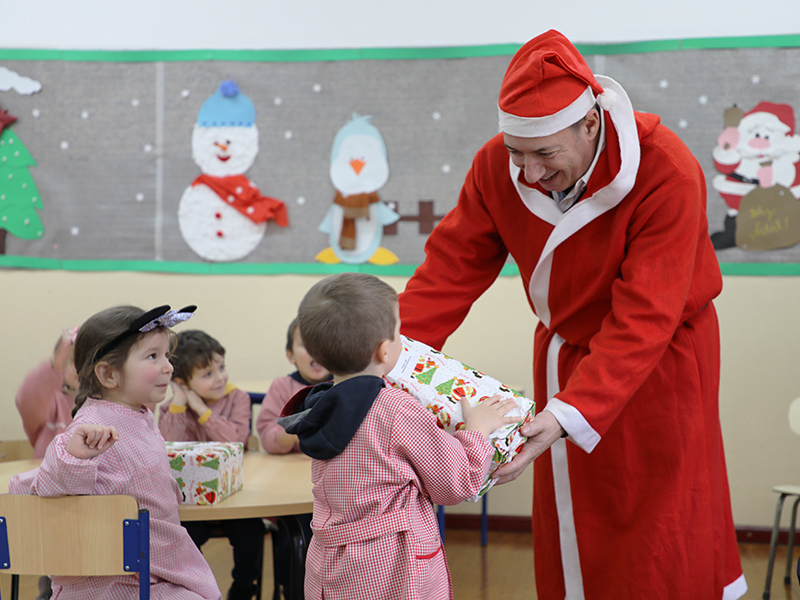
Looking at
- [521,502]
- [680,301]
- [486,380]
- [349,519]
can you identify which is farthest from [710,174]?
[349,519]

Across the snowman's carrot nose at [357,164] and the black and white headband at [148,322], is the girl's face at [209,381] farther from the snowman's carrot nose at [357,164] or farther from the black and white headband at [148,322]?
the snowman's carrot nose at [357,164]

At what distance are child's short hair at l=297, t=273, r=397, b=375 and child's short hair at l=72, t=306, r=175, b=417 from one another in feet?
2.00

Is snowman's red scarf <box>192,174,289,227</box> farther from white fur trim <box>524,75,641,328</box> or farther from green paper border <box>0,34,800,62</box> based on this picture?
white fur trim <box>524,75,641,328</box>

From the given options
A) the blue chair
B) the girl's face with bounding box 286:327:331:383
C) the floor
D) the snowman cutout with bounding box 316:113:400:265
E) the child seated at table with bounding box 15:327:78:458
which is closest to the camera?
the blue chair

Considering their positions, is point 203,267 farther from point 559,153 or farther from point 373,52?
point 559,153

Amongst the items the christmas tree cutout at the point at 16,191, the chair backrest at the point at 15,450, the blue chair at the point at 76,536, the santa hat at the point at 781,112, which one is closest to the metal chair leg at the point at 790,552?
the santa hat at the point at 781,112

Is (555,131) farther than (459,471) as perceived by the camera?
Yes

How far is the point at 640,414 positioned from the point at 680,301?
241 millimetres

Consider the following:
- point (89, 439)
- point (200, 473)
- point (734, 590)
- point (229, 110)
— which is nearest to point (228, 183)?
point (229, 110)

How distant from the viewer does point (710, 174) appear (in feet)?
11.5

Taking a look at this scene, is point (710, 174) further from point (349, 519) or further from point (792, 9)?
point (349, 519)

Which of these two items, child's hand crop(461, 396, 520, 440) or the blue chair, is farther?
the blue chair

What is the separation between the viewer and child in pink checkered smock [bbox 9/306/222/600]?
1501 millimetres

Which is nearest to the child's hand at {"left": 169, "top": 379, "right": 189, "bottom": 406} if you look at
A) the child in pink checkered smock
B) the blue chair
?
the child in pink checkered smock
